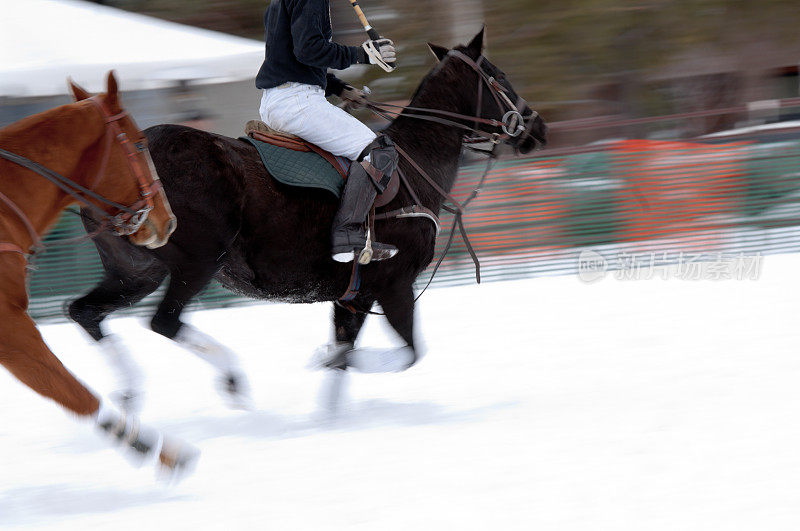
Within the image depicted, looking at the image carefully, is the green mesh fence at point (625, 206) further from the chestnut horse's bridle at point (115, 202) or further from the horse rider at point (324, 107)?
the chestnut horse's bridle at point (115, 202)

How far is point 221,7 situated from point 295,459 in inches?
371

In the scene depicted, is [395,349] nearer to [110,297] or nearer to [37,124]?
[110,297]

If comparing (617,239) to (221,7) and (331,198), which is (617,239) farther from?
(221,7)

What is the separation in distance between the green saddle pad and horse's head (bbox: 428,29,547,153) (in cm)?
106

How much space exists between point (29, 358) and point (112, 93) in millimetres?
1103

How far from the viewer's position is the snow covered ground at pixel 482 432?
3.29m

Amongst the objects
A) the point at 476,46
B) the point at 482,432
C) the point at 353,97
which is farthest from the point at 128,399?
the point at 476,46

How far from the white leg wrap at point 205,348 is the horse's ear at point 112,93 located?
4.19 ft

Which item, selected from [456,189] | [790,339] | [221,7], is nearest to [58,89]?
[221,7]

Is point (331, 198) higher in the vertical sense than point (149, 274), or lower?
higher

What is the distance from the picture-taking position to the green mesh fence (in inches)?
329

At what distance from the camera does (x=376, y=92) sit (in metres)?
12.1

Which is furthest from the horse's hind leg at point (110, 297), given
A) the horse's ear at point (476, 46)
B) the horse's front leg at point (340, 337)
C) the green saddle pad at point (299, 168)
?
the horse's ear at point (476, 46)

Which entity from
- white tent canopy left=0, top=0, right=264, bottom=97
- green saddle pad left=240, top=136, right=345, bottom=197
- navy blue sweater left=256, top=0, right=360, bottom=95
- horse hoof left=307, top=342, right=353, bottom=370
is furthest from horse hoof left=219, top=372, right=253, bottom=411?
white tent canopy left=0, top=0, right=264, bottom=97
